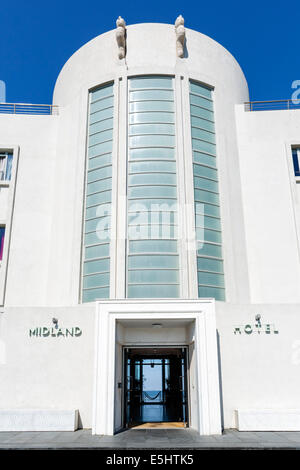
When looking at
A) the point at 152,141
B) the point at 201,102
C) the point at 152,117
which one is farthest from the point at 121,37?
the point at 152,141

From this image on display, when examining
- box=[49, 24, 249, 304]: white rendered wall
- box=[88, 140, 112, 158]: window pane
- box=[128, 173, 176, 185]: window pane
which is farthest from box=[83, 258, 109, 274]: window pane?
box=[88, 140, 112, 158]: window pane

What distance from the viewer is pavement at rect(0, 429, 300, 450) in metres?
10.3

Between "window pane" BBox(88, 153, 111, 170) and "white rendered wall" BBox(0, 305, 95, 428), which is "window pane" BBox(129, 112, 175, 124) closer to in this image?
"window pane" BBox(88, 153, 111, 170)

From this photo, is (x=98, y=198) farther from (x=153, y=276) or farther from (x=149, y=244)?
(x=153, y=276)

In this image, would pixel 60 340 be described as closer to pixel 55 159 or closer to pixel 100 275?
pixel 100 275

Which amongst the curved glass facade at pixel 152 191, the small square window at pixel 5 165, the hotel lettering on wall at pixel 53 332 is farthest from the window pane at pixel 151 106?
the hotel lettering on wall at pixel 53 332

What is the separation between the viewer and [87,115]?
18.5 m

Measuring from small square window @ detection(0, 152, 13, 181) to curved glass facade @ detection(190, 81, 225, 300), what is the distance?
916 centimetres

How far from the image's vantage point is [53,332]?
1379cm

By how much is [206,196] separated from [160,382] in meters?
10.4

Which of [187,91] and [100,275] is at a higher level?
[187,91]

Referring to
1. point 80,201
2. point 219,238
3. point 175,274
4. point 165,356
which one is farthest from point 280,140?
point 165,356

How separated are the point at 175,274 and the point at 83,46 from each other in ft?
43.0
